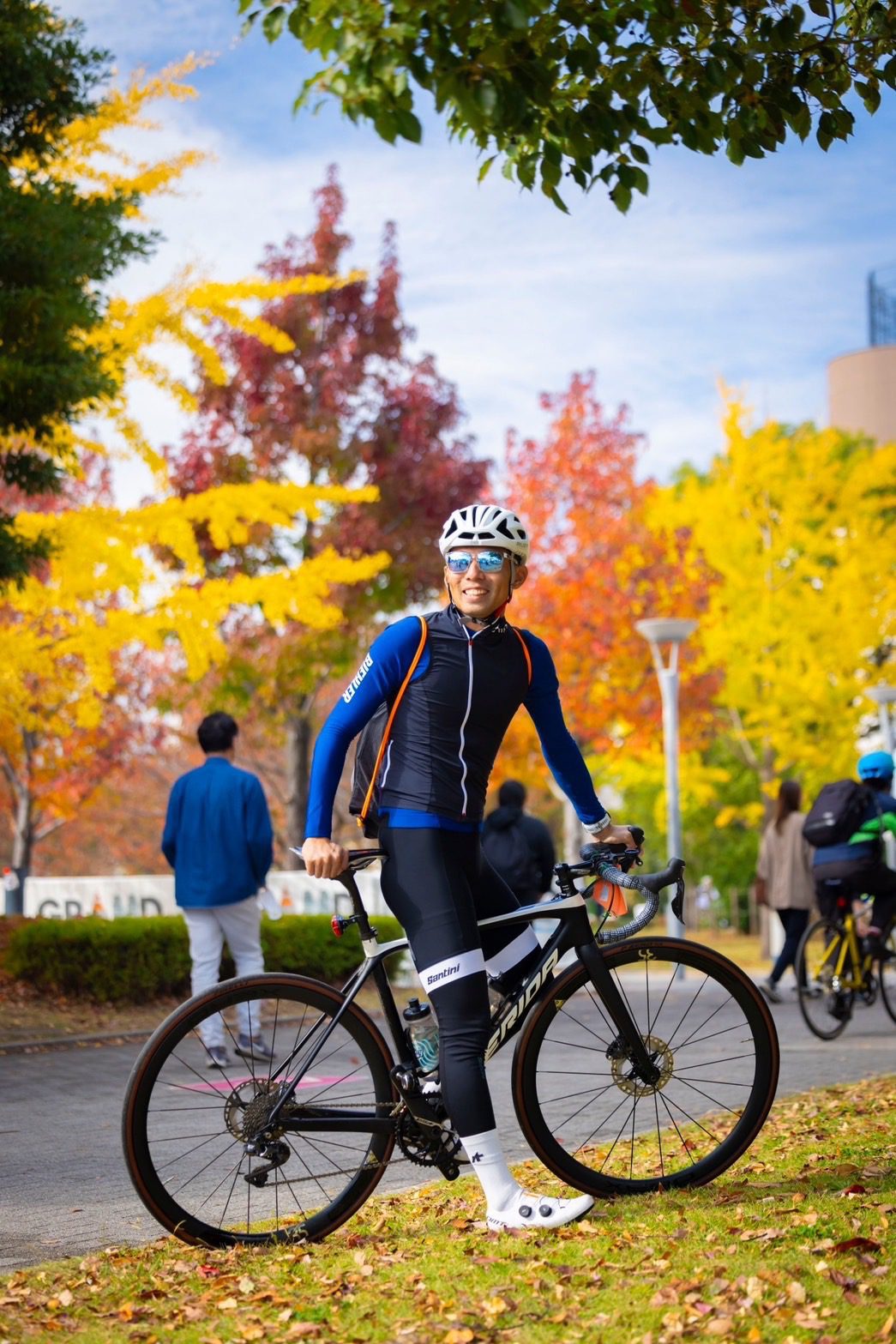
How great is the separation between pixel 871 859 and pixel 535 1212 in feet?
23.9

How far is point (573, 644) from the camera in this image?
26.6 m

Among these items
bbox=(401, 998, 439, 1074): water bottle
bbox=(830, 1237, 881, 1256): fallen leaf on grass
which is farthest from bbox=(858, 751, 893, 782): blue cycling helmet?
bbox=(830, 1237, 881, 1256): fallen leaf on grass

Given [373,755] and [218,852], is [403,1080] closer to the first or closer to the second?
[373,755]

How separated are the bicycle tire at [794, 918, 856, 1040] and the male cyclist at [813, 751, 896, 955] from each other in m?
0.27

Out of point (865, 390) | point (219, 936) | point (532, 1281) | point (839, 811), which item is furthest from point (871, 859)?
point (865, 390)

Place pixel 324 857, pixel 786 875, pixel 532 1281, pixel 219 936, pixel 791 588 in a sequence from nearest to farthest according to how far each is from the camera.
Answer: pixel 532 1281 → pixel 324 857 → pixel 219 936 → pixel 786 875 → pixel 791 588

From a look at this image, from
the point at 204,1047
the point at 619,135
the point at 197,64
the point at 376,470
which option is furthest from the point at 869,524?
the point at 204,1047

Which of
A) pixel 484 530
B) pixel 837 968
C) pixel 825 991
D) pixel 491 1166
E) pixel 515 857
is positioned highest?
pixel 484 530

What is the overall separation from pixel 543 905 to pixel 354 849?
0.59 m

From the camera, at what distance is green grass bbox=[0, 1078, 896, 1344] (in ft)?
11.5

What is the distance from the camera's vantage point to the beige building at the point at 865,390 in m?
68.4

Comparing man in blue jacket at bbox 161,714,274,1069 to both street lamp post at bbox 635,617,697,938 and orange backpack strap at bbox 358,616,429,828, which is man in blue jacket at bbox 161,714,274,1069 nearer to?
orange backpack strap at bbox 358,616,429,828

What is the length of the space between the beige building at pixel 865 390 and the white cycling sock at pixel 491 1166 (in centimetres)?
6626

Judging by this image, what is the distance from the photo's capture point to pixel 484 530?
452cm
